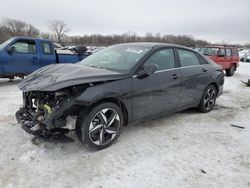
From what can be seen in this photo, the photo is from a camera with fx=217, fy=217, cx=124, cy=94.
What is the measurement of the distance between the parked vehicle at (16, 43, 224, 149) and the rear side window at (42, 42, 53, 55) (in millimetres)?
4692

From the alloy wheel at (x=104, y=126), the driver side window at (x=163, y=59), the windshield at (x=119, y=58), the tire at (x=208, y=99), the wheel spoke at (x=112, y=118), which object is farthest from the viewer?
the tire at (x=208, y=99)

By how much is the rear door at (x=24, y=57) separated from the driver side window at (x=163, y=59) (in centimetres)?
563

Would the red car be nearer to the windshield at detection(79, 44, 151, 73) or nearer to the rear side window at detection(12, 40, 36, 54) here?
the rear side window at detection(12, 40, 36, 54)

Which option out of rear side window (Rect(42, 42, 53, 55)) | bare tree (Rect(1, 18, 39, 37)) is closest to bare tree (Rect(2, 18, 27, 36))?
bare tree (Rect(1, 18, 39, 37))

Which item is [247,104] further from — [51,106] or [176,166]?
[51,106]

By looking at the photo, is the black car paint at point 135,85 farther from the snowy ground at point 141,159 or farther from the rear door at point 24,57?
the rear door at point 24,57

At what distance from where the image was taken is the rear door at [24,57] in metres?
7.57

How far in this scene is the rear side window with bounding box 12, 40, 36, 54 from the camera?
7.69 meters

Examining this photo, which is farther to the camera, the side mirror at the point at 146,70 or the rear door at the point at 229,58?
the rear door at the point at 229,58

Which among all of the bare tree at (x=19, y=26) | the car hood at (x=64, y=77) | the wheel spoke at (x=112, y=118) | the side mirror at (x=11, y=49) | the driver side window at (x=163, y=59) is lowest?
the wheel spoke at (x=112, y=118)

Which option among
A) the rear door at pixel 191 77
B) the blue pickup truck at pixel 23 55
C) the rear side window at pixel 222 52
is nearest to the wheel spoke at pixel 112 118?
the rear door at pixel 191 77

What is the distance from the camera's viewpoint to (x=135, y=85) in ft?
11.4

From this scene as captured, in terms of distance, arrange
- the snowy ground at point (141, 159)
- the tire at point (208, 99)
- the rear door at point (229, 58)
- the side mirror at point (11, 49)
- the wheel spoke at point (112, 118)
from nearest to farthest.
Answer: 1. the snowy ground at point (141, 159)
2. the wheel spoke at point (112, 118)
3. the tire at point (208, 99)
4. the side mirror at point (11, 49)
5. the rear door at point (229, 58)

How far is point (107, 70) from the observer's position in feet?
11.4
